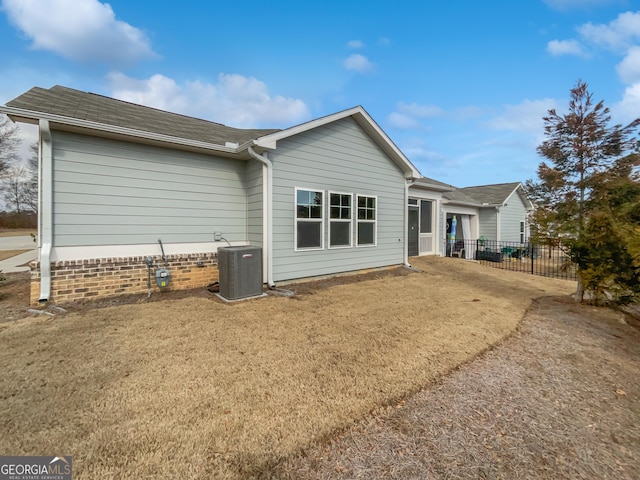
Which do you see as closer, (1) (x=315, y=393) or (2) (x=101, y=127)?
(1) (x=315, y=393)

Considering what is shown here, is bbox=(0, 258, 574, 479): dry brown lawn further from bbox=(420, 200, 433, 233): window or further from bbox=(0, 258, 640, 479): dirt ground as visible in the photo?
bbox=(420, 200, 433, 233): window

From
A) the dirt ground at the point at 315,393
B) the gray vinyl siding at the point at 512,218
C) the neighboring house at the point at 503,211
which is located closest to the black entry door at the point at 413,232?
the neighboring house at the point at 503,211

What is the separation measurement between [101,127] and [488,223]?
18.6 meters

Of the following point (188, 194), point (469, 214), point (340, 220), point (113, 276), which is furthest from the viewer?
point (469, 214)

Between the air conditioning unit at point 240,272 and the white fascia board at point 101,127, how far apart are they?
2.44 meters

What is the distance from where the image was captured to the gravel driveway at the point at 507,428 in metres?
1.78

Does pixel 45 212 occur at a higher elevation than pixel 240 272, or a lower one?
higher

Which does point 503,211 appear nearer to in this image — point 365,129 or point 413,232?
point 413,232

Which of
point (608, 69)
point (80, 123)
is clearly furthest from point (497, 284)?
point (80, 123)

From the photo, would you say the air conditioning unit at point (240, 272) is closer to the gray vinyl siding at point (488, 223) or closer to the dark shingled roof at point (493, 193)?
the dark shingled roof at point (493, 193)

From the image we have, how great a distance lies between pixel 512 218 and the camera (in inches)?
700

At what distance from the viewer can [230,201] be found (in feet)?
23.2

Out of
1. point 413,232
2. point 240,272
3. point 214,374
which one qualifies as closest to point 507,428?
point 214,374

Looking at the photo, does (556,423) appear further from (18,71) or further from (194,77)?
(18,71)
